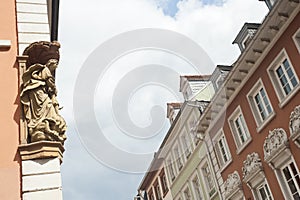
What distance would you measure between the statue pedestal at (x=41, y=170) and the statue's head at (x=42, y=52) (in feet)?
5.30

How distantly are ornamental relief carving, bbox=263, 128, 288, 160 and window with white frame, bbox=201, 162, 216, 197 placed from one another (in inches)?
237

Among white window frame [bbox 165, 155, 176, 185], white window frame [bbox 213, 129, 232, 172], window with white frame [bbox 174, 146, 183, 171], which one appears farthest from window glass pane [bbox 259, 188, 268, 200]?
white window frame [bbox 165, 155, 176, 185]

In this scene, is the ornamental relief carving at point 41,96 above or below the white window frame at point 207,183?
below

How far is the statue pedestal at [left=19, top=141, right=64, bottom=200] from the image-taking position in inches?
225

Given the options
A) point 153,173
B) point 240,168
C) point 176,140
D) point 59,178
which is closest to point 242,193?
point 240,168

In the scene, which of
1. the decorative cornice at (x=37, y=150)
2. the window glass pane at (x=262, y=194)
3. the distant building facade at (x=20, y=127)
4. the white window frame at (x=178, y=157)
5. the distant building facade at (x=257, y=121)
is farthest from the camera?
the white window frame at (x=178, y=157)

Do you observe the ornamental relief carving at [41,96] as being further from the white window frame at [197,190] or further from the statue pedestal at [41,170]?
the white window frame at [197,190]

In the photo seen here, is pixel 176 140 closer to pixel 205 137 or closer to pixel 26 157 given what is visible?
pixel 205 137

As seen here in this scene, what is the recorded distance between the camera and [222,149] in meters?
19.6

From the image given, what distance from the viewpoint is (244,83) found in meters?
17.3

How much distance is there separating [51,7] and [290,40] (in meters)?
8.44

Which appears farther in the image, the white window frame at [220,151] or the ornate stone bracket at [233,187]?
the white window frame at [220,151]

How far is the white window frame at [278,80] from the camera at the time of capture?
13789 millimetres

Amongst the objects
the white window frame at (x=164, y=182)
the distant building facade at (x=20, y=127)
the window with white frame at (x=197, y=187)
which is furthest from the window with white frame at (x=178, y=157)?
the distant building facade at (x=20, y=127)
